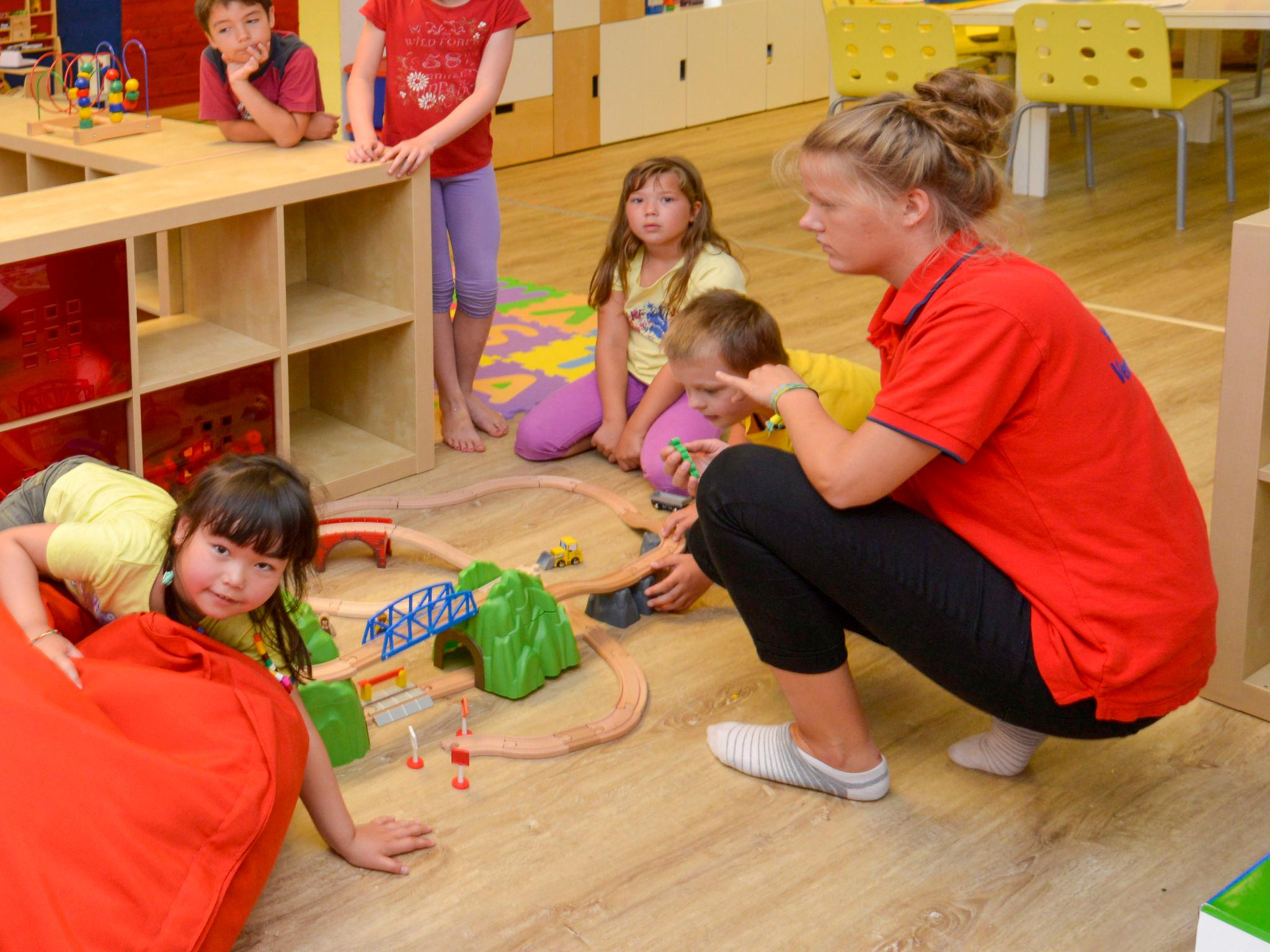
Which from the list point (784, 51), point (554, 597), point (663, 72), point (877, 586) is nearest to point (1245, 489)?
point (877, 586)

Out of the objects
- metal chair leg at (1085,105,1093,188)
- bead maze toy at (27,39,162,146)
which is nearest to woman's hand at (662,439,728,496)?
bead maze toy at (27,39,162,146)

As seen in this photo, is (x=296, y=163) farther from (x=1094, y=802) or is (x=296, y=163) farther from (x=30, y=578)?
(x=1094, y=802)

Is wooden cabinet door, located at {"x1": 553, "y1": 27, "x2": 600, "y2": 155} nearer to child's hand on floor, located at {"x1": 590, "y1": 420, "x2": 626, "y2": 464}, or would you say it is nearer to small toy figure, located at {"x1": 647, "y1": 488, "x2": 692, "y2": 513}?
child's hand on floor, located at {"x1": 590, "y1": 420, "x2": 626, "y2": 464}

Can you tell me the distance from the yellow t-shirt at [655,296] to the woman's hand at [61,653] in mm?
1370

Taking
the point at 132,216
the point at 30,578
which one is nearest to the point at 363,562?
the point at 132,216

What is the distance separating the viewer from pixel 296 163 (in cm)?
259

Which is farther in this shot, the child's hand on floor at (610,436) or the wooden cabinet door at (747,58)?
the wooden cabinet door at (747,58)

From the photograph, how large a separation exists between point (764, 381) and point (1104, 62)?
332 centimetres

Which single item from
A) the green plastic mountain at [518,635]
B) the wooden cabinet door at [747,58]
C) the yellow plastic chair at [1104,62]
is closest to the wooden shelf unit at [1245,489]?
the green plastic mountain at [518,635]

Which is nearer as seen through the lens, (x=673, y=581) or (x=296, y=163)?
(x=673, y=581)

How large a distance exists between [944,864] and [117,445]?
4.96 ft

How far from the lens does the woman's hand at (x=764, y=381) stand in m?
1.68

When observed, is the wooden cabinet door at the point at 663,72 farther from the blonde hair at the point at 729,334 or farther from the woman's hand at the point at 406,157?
the blonde hair at the point at 729,334

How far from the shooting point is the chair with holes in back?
4.69 metres
